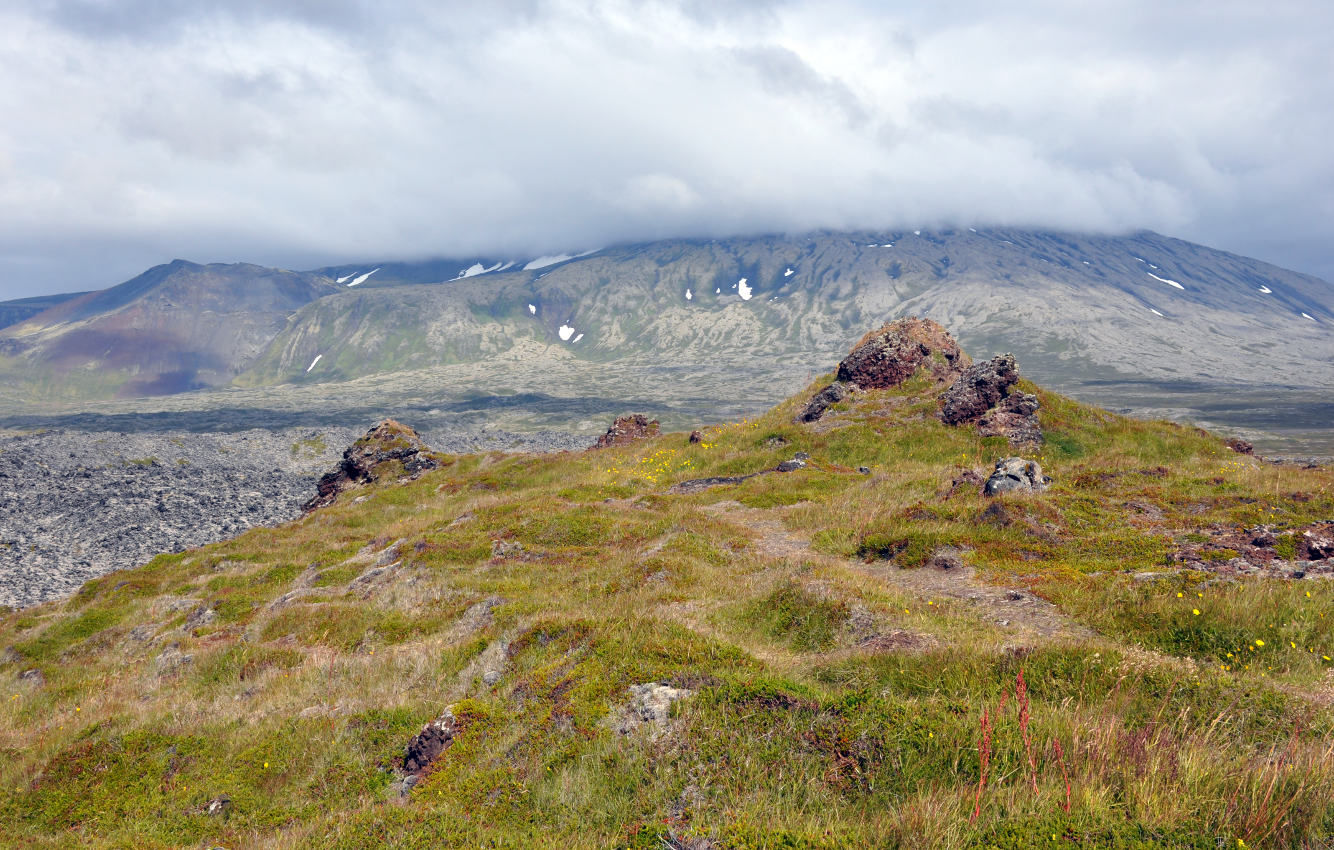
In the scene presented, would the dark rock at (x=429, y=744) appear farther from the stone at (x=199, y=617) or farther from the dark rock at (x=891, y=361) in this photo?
the dark rock at (x=891, y=361)

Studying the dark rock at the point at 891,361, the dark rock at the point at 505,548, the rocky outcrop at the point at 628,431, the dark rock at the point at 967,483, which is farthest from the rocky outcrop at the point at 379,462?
the dark rock at the point at 967,483

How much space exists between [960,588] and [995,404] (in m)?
22.0

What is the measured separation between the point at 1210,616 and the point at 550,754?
10.3 metres

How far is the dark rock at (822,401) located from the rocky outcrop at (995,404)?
594 centimetres

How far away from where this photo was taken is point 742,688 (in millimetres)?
7609

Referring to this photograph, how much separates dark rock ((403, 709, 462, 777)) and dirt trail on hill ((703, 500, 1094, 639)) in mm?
9255

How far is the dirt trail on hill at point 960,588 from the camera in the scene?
417 inches

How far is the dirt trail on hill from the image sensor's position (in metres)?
10.6

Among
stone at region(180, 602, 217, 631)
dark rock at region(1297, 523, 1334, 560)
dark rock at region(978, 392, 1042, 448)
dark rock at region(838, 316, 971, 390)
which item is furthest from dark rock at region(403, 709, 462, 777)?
dark rock at region(838, 316, 971, 390)

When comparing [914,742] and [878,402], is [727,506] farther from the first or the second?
[914,742]

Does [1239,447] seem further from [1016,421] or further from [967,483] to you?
[967,483]

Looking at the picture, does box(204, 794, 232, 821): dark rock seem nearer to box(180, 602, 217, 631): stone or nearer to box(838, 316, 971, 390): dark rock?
box(180, 602, 217, 631): stone

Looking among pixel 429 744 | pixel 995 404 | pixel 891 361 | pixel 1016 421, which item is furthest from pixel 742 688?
pixel 891 361

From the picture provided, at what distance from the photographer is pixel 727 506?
25.3 m
